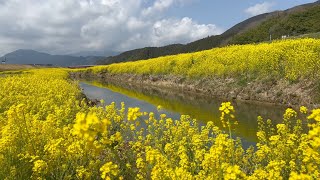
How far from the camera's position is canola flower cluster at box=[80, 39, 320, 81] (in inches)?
808

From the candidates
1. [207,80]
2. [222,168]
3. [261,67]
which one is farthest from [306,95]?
[222,168]

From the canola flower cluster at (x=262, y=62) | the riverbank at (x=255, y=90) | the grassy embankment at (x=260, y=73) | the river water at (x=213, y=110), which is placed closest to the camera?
the river water at (x=213, y=110)

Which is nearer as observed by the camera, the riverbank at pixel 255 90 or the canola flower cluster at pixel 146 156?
the canola flower cluster at pixel 146 156

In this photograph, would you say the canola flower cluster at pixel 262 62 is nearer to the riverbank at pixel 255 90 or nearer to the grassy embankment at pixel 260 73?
the grassy embankment at pixel 260 73

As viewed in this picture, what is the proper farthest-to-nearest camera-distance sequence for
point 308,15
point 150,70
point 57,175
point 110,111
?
point 308,15 < point 150,70 < point 110,111 < point 57,175

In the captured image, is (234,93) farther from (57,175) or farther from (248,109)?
(57,175)

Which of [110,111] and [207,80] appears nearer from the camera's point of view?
[110,111]

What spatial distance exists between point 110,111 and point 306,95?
1129cm

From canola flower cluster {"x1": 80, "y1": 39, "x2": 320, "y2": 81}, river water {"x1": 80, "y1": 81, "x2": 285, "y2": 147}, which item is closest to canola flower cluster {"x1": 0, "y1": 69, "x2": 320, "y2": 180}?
river water {"x1": 80, "y1": 81, "x2": 285, "y2": 147}

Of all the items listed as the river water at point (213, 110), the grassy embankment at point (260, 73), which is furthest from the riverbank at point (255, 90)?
the river water at point (213, 110)

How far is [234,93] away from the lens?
2406 cm

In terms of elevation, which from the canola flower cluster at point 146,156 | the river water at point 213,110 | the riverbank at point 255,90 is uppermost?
the canola flower cluster at point 146,156

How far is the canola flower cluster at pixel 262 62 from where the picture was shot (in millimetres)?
20516

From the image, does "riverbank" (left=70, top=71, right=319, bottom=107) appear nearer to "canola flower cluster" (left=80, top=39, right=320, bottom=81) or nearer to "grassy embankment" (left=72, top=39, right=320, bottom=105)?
"grassy embankment" (left=72, top=39, right=320, bottom=105)
